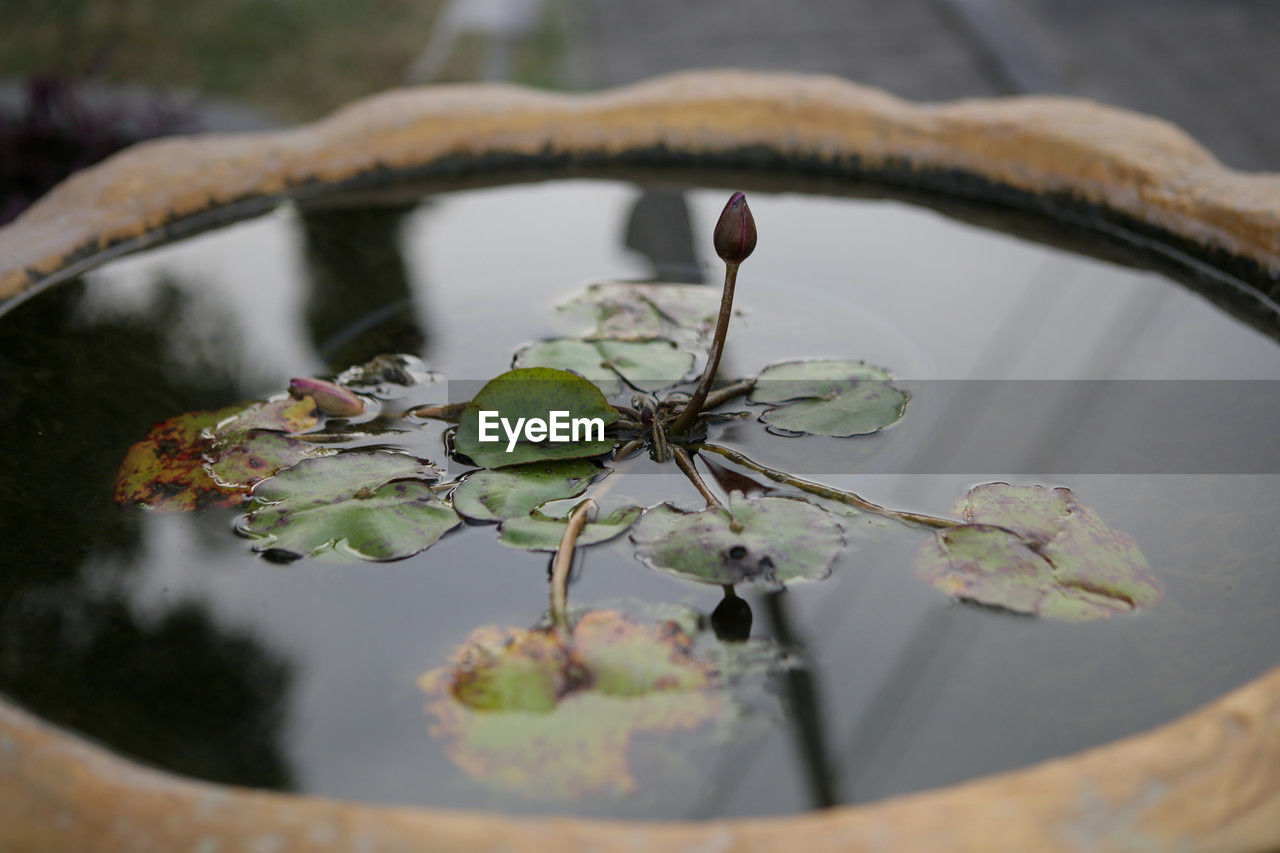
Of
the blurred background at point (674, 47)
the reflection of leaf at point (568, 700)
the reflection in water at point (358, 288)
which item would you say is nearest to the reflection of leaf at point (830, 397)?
the reflection of leaf at point (568, 700)

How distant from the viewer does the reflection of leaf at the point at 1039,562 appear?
0.77 metres

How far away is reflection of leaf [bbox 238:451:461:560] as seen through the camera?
828 mm

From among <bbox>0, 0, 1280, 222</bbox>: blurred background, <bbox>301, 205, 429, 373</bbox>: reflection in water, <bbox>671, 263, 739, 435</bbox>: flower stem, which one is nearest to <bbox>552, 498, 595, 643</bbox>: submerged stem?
<bbox>671, 263, 739, 435</bbox>: flower stem

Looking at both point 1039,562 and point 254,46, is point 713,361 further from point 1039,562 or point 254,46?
point 254,46

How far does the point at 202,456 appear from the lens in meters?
0.94

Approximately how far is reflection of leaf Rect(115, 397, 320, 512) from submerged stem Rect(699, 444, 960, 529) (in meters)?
0.41

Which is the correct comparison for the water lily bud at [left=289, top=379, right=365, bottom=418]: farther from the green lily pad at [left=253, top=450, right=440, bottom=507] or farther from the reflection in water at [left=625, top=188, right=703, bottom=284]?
the reflection in water at [left=625, top=188, right=703, bottom=284]

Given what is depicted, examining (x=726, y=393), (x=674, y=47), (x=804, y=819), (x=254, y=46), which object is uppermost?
(x=254, y=46)

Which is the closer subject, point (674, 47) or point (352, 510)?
point (352, 510)

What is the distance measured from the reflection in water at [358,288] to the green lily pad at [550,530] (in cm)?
37

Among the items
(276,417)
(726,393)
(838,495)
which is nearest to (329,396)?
(276,417)

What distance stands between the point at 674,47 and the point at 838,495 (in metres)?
3.28

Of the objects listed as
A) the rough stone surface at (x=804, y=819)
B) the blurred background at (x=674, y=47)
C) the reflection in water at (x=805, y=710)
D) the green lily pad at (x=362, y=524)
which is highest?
the blurred background at (x=674, y=47)

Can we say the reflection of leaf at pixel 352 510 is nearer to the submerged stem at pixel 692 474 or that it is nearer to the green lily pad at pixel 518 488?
the green lily pad at pixel 518 488
